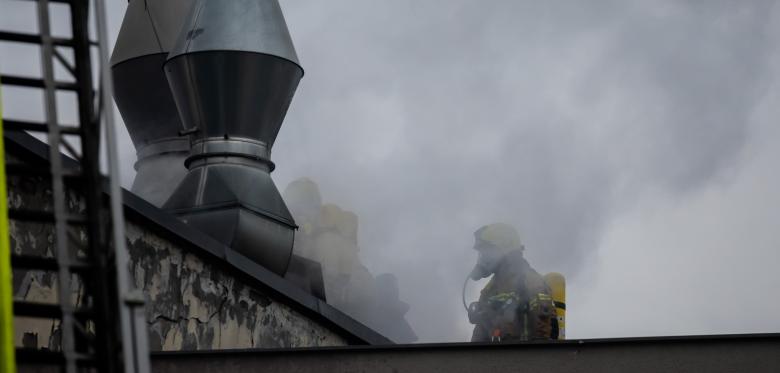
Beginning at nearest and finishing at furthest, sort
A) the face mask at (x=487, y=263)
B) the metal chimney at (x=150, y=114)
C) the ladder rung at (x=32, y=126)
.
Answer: the ladder rung at (x=32, y=126), the metal chimney at (x=150, y=114), the face mask at (x=487, y=263)

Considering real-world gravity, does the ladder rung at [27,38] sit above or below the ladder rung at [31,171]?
above

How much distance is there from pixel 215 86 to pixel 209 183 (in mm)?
1133

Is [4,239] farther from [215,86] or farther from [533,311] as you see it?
[533,311]

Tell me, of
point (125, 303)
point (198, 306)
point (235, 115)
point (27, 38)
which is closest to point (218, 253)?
point (198, 306)

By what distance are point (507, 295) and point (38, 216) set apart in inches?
433

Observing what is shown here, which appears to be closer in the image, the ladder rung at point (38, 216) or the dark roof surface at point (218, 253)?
the ladder rung at point (38, 216)

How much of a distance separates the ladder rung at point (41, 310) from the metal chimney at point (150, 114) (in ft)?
33.4

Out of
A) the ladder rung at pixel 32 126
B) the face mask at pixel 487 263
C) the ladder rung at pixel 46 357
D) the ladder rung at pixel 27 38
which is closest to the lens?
the ladder rung at pixel 46 357

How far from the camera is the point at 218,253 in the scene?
11.8m

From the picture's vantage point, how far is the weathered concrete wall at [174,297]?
9.95m

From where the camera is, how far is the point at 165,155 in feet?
54.7

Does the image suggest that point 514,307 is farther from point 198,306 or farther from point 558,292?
point 198,306

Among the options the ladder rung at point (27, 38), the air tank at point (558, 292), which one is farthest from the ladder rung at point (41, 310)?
the air tank at point (558, 292)

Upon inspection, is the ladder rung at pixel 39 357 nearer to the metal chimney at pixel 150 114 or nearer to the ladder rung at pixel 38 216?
the ladder rung at pixel 38 216
